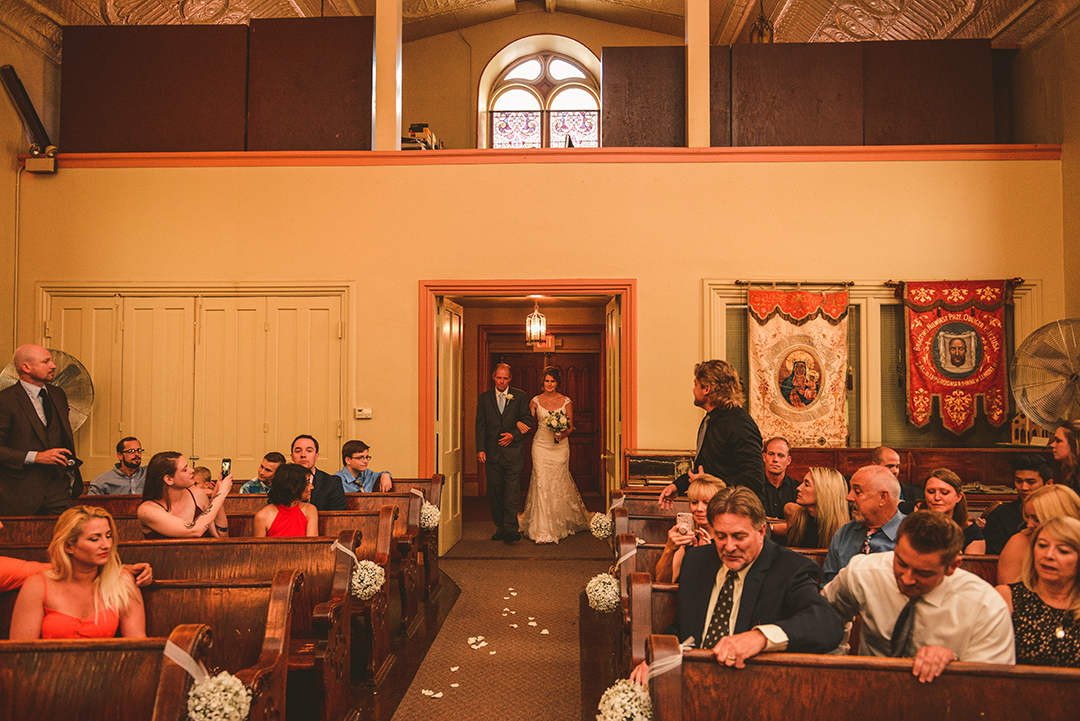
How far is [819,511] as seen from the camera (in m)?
3.71

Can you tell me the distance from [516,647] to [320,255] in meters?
4.13

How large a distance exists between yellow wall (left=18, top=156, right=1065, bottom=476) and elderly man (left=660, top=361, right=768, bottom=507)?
261 cm

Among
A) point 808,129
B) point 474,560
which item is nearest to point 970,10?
point 808,129

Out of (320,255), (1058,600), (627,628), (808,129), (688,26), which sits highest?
(688,26)

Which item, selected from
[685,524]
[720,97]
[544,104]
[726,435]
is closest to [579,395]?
[544,104]

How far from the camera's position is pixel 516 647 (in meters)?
4.55

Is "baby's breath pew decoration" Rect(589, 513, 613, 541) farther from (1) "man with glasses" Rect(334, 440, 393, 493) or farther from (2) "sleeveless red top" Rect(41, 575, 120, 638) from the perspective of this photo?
(2) "sleeveless red top" Rect(41, 575, 120, 638)

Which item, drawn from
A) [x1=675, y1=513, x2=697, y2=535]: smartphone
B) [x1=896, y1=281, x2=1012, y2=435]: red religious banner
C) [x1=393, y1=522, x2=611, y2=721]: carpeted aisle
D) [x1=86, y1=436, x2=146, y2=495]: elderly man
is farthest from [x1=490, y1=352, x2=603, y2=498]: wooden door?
[x1=675, y1=513, x2=697, y2=535]: smartphone

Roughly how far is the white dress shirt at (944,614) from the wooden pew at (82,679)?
2.15m

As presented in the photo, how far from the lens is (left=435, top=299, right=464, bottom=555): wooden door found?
6914 millimetres

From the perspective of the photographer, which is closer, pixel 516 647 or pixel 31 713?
pixel 31 713

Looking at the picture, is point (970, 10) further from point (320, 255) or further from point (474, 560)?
point (474, 560)

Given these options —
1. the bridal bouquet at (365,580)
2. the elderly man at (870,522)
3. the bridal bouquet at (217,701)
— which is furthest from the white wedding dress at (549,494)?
the bridal bouquet at (217,701)

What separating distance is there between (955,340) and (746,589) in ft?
16.9
